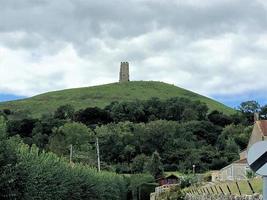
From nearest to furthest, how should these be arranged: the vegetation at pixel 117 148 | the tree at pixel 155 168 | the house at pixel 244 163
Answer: the vegetation at pixel 117 148 < the house at pixel 244 163 < the tree at pixel 155 168

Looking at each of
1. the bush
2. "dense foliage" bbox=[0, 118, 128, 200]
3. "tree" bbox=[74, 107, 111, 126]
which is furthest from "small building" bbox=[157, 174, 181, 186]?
"tree" bbox=[74, 107, 111, 126]

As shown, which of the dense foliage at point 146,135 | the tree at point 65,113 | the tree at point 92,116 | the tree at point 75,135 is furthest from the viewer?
the tree at point 65,113

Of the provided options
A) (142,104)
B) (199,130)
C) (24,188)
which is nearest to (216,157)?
(199,130)

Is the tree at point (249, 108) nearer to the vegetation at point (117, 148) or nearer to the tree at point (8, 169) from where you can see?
the vegetation at point (117, 148)

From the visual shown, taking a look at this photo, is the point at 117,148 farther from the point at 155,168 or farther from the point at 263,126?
the point at 263,126

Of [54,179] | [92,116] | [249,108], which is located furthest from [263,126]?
[92,116]

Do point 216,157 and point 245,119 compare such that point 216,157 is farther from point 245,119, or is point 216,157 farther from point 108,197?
point 108,197

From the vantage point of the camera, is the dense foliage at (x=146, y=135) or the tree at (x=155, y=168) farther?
the dense foliage at (x=146, y=135)

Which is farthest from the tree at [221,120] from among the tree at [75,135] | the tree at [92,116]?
the tree at [75,135]

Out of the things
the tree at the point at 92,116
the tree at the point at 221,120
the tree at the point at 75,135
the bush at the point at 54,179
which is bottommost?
the bush at the point at 54,179

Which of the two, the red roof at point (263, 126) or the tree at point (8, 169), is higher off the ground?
the red roof at point (263, 126)

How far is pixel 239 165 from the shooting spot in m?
76.1

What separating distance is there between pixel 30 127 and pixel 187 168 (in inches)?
1452

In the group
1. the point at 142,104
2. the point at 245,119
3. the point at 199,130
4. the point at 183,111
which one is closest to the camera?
the point at 199,130
